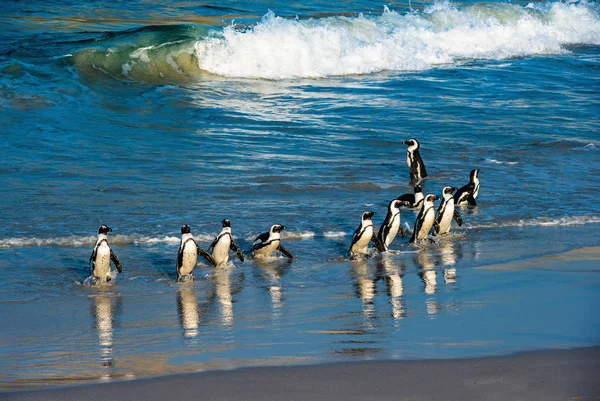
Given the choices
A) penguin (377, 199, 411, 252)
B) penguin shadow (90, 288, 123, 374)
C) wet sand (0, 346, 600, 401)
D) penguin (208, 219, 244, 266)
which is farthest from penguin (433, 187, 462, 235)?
wet sand (0, 346, 600, 401)

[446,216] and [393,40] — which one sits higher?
[393,40]

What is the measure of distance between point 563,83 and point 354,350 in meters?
16.4

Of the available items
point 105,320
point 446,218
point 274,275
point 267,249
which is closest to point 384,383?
point 105,320

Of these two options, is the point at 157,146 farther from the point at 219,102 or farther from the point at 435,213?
the point at 435,213

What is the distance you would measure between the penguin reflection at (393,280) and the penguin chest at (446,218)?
107cm

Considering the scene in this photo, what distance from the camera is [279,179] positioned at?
42.0ft

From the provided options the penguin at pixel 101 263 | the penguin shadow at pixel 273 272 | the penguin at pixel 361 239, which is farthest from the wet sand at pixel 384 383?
the penguin at pixel 361 239

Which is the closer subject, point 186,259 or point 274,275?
point 186,259

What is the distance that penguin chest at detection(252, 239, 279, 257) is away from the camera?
9.46m

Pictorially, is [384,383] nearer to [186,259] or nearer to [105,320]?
[105,320]

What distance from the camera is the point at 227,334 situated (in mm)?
6852

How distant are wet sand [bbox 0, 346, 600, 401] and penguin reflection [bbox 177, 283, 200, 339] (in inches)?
41.8

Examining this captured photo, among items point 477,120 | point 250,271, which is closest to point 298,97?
point 477,120

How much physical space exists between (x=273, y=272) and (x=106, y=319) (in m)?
2.09
